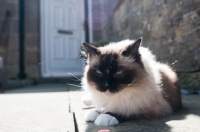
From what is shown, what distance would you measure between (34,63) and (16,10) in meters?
1.66

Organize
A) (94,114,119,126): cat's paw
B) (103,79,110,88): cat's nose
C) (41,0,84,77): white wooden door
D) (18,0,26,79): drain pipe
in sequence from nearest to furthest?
(94,114,119,126): cat's paw
(103,79,110,88): cat's nose
(18,0,26,79): drain pipe
(41,0,84,77): white wooden door

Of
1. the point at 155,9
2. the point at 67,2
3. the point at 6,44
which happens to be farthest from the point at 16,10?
the point at 155,9

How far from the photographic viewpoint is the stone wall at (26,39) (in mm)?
6586

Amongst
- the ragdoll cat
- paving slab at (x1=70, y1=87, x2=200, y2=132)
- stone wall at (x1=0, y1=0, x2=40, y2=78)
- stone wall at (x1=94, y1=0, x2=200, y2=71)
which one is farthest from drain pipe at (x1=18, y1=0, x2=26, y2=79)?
paving slab at (x1=70, y1=87, x2=200, y2=132)

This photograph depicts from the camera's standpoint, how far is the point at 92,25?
294 inches

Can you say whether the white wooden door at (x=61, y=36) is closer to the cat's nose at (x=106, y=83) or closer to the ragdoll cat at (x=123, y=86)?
the ragdoll cat at (x=123, y=86)

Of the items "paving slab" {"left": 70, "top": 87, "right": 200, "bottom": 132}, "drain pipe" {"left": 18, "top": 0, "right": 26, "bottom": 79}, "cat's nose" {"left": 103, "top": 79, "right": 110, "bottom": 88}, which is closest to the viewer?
"paving slab" {"left": 70, "top": 87, "right": 200, "bottom": 132}

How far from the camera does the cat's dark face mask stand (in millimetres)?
1754

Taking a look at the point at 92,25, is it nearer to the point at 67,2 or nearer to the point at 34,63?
the point at 67,2

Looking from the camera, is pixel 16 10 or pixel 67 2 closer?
pixel 16 10

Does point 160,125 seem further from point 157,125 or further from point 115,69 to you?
point 115,69

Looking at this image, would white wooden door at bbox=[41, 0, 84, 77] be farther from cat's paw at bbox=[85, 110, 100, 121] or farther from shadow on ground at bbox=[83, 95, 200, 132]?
shadow on ground at bbox=[83, 95, 200, 132]

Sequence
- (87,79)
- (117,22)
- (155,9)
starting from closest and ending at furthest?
1. (87,79)
2. (155,9)
3. (117,22)

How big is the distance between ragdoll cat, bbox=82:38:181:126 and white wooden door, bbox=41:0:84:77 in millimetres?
4843
